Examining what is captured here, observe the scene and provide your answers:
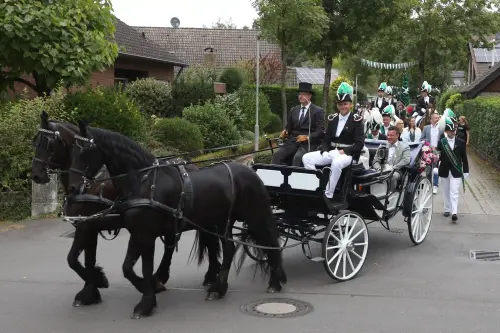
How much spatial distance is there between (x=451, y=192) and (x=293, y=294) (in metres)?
5.34

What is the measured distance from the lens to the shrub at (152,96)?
2006cm

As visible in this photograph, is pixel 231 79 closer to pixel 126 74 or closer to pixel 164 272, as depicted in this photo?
pixel 126 74

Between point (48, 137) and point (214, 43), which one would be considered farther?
point (214, 43)

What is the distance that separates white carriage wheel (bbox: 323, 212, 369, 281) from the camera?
683 centimetres

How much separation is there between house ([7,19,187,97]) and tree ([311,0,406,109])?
6617mm

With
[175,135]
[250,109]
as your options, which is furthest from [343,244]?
[250,109]

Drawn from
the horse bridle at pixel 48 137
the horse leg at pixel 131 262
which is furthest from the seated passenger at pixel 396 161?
the horse bridle at pixel 48 137

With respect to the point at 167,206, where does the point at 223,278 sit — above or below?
below

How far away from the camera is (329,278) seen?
7184 mm

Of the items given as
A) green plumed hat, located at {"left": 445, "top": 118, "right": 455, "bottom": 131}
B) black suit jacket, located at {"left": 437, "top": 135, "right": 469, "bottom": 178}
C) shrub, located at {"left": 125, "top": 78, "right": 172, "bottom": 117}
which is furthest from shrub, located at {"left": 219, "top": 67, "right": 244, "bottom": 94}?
black suit jacket, located at {"left": 437, "top": 135, "right": 469, "bottom": 178}

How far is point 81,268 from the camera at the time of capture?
6.01 meters

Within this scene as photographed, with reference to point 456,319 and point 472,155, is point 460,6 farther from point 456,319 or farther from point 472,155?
point 456,319

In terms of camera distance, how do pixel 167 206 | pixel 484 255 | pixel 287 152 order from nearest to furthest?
pixel 167 206 < pixel 287 152 < pixel 484 255

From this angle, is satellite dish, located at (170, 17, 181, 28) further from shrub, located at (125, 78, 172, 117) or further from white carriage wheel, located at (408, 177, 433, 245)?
white carriage wheel, located at (408, 177, 433, 245)
